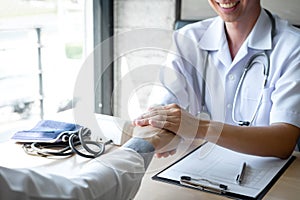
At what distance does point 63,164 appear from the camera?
0.97 meters

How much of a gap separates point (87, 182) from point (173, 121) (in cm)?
48

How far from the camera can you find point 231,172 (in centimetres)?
93

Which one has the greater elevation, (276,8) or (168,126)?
(276,8)

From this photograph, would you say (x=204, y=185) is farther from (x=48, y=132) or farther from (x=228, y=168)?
(x=48, y=132)

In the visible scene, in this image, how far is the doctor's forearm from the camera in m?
1.03

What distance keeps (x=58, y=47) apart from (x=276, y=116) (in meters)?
1.24

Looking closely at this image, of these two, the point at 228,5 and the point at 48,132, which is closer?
the point at 48,132

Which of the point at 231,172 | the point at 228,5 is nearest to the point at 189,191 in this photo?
the point at 231,172

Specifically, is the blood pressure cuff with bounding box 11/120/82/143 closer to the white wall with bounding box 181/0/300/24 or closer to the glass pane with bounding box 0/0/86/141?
the glass pane with bounding box 0/0/86/141

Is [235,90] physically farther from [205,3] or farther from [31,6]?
[31,6]

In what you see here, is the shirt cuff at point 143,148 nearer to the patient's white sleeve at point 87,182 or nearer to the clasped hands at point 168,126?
the patient's white sleeve at point 87,182

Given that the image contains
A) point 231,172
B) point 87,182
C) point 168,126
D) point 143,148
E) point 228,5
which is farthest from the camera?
point 228,5

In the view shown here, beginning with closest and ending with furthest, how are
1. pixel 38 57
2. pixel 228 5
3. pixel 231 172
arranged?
pixel 231 172
pixel 228 5
pixel 38 57

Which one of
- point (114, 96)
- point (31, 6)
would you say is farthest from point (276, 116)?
point (31, 6)
